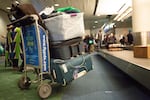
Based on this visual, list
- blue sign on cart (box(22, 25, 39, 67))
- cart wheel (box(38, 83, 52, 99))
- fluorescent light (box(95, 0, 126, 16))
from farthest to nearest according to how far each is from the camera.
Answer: fluorescent light (box(95, 0, 126, 16)), blue sign on cart (box(22, 25, 39, 67)), cart wheel (box(38, 83, 52, 99))

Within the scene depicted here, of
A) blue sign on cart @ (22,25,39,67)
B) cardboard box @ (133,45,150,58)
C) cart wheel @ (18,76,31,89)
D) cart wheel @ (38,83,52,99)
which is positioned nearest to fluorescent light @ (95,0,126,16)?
cardboard box @ (133,45,150,58)

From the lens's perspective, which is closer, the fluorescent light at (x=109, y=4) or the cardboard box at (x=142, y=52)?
the cardboard box at (x=142, y=52)

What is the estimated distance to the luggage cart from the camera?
2.76 m

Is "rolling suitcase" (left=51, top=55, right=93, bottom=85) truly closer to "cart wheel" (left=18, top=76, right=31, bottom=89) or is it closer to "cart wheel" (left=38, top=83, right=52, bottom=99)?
"cart wheel" (left=38, top=83, right=52, bottom=99)

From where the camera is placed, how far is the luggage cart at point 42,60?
2.76m

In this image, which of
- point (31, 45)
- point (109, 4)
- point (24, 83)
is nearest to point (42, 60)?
point (31, 45)

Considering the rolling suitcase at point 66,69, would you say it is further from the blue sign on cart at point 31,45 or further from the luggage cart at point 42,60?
the blue sign on cart at point 31,45

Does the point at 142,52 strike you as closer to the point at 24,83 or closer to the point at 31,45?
the point at 31,45

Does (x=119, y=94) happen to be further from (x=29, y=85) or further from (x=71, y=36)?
(x=29, y=85)

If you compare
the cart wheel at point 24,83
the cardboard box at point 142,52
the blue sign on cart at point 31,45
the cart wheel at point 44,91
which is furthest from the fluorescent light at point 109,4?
the cart wheel at point 44,91

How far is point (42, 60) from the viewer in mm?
2787

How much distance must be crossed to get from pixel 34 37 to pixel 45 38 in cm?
15

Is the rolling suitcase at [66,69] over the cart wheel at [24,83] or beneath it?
over

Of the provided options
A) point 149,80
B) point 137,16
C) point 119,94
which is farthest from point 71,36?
point 137,16
